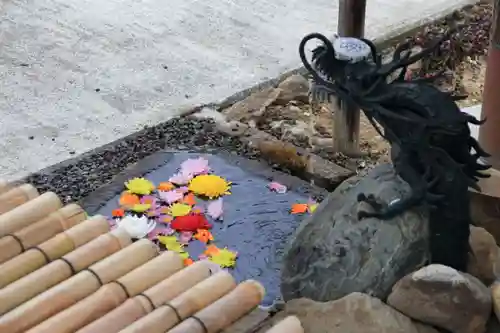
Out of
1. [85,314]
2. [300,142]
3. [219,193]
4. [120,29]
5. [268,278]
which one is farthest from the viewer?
[120,29]

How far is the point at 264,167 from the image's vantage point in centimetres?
344

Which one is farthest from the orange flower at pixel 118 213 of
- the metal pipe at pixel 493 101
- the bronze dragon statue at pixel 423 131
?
the metal pipe at pixel 493 101

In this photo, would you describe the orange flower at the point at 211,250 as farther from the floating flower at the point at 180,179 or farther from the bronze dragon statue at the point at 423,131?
the bronze dragon statue at the point at 423,131

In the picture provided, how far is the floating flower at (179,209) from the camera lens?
318cm

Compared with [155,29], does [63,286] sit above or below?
above

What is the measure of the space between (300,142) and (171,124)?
0.60m

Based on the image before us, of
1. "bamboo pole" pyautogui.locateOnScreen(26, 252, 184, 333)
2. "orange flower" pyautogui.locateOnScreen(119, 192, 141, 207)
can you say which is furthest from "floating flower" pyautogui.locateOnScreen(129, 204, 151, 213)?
"bamboo pole" pyautogui.locateOnScreen(26, 252, 184, 333)

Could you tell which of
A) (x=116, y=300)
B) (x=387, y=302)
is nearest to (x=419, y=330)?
(x=387, y=302)

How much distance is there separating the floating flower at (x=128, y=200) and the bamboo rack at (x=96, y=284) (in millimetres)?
918

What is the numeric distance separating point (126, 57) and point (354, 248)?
2.68 meters

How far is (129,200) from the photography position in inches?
127

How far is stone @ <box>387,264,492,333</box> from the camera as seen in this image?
1962 mm

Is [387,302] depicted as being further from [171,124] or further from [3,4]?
[3,4]

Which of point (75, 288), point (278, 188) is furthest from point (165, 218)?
point (75, 288)
